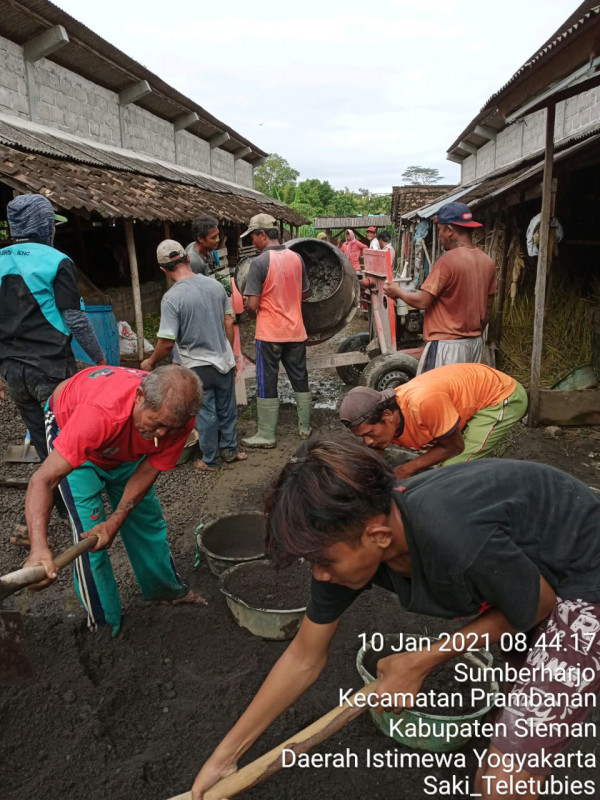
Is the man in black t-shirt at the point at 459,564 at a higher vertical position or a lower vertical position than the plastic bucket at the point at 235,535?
higher

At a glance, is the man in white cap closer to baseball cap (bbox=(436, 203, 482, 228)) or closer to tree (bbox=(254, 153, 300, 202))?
baseball cap (bbox=(436, 203, 482, 228))

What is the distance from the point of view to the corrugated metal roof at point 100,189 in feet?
19.5

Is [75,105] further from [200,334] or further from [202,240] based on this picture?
[200,334]

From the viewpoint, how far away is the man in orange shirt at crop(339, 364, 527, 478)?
2.68 metres

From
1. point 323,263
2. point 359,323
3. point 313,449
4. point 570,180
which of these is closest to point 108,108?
point 359,323

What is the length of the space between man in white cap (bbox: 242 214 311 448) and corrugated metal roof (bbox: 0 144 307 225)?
2.15 metres

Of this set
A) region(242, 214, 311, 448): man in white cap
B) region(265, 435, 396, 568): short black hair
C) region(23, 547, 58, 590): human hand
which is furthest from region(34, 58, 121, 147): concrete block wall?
region(265, 435, 396, 568): short black hair

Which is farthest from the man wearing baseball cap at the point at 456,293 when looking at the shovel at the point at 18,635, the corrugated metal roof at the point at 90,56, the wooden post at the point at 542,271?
the corrugated metal roof at the point at 90,56

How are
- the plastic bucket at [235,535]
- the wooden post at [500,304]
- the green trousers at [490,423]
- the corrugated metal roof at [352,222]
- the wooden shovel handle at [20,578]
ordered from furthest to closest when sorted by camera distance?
the corrugated metal roof at [352,222] < the wooden post at [500,304] < the plastic bucket at [235,535] < the green trousers at [490,423] < the wooden shovel handle at [20,578]

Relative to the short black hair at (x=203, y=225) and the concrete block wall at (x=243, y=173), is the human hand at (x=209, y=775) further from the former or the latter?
the concrete block wall at (x=243, y=173)

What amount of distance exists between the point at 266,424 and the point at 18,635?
11.3 feet

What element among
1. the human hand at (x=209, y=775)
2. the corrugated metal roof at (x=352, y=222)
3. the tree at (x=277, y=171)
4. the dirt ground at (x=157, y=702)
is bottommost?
the dirt ground at (x=157, y=702)

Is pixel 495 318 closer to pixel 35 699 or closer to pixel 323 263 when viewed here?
pixel 323 263

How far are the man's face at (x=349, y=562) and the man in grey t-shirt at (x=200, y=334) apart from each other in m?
3.44
